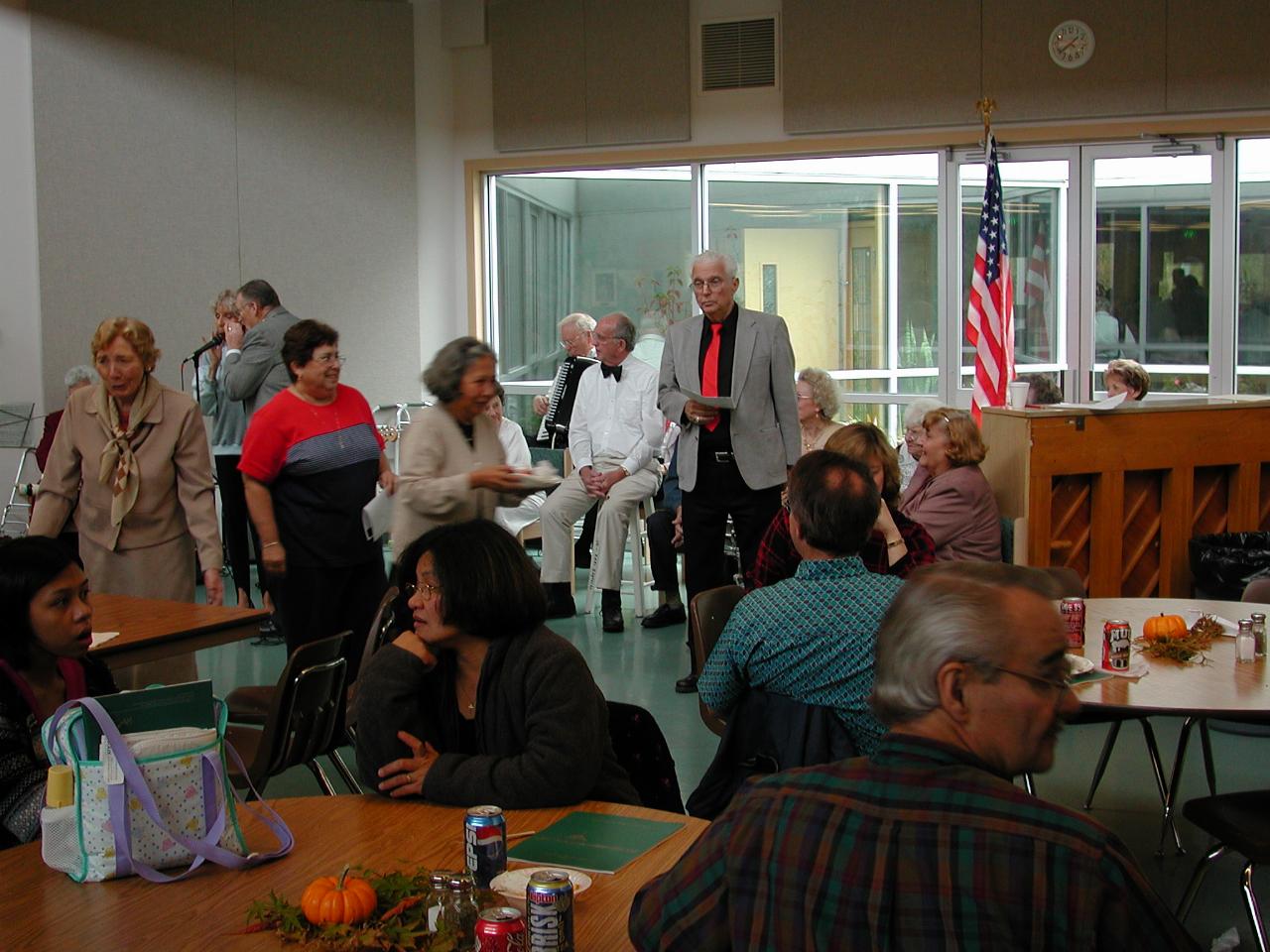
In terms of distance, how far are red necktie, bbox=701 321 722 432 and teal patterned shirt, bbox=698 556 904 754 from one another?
9.09 feet

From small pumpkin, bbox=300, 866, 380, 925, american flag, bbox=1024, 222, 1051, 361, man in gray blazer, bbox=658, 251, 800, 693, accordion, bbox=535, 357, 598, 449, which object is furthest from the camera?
american flag, bbox=1024, 222, 1051, 361

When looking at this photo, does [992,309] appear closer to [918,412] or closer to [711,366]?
[918,412]

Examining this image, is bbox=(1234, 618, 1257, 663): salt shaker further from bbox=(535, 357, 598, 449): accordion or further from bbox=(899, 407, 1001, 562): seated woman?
bbox=(535, 357, 598, 449): accordion

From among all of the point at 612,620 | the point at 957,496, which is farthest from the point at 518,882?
the point at 612,620

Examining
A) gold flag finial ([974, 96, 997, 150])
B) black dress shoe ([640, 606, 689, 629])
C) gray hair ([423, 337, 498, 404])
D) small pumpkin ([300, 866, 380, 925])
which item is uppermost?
gold flag finial ([974, 96, 997, 150])

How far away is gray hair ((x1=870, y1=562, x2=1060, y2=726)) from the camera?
1.47 m

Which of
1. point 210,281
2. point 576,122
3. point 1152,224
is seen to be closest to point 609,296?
point 576,122

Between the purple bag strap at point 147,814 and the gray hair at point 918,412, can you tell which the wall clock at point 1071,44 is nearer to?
the gray hair at point 918,412

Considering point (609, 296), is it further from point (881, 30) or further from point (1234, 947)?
point (1234, 947)

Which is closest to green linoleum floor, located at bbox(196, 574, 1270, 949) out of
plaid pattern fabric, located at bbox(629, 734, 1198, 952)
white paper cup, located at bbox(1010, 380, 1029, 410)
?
white paper cup, located at bbox(1010, 380, 1029, 410)

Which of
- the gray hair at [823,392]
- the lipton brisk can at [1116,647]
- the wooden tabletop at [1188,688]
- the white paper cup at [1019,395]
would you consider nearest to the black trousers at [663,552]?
the gray hair at [823,392]

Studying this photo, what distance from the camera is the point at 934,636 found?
149 cm

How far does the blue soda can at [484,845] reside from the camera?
77.7 inches

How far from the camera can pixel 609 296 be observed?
979 cm
